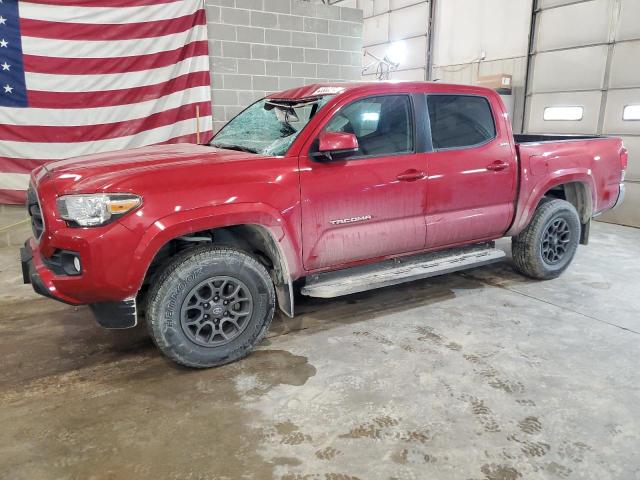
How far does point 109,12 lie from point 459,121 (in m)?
4.83

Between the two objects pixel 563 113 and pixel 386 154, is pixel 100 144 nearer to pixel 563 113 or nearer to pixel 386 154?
pixel 386 154

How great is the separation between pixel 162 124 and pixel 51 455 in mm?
5212

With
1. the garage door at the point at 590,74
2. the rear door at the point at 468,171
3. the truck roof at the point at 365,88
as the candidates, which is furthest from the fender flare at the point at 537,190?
the garage door at the point at 590,74

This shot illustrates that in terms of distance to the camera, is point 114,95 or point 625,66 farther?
point 625,66

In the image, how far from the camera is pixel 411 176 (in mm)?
3551

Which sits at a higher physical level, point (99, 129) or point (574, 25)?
point (574, 25)

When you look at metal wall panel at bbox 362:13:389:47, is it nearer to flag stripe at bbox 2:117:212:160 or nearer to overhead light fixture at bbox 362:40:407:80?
overhead light fixture at bbox 362:40:407:80

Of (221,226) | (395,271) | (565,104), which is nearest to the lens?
(221,226)

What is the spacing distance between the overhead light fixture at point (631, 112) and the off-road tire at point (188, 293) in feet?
24.0

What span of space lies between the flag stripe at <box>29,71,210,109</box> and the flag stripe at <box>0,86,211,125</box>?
5 cm

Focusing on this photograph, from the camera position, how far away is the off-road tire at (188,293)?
2.80m

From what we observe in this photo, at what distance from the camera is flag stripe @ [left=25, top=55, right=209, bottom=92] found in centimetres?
598

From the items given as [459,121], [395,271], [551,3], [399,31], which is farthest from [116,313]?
[399,31]

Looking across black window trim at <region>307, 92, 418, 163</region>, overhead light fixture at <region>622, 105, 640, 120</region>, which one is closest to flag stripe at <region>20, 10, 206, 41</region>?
black window trim at <region>307, 92, 418, 163</region>
